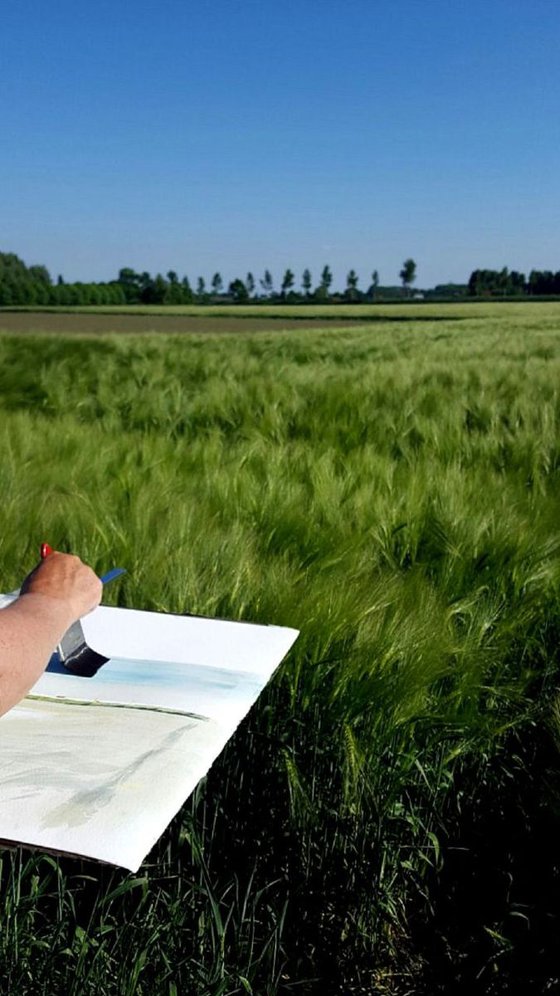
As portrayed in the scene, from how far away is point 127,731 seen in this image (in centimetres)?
90

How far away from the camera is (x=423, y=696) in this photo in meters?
1.22

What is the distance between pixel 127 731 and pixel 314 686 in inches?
14.1

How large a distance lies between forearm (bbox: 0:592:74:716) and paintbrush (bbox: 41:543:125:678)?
0.14 m

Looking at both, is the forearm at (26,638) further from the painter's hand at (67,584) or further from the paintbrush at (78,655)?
the paintbrush at (78,655)

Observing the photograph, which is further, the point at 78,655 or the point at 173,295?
the point at 173,295

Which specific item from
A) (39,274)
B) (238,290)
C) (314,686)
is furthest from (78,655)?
(238,290)

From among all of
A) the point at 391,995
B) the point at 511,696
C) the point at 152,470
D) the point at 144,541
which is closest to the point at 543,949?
the point at 391,995

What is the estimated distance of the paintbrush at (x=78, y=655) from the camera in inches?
41.6

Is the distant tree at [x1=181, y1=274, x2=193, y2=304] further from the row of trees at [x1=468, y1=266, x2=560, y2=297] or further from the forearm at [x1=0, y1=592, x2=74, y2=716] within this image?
the forearm at [x1=0, y1=592, x2=74, y2=716]

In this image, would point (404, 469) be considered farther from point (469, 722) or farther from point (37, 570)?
point (37, 570)

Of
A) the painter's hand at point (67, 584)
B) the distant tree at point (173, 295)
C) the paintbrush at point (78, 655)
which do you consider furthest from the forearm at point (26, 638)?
the distant tree at point (173, 295)

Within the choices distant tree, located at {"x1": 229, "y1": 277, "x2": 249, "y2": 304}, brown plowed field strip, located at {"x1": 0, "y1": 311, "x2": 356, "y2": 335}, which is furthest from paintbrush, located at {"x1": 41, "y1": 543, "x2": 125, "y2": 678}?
distant tree, located at {"x1": 229, "y1": 277, "x2": 249, "y2": 304}

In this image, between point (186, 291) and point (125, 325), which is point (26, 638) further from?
point (186, 291)

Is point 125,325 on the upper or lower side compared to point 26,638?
lower
